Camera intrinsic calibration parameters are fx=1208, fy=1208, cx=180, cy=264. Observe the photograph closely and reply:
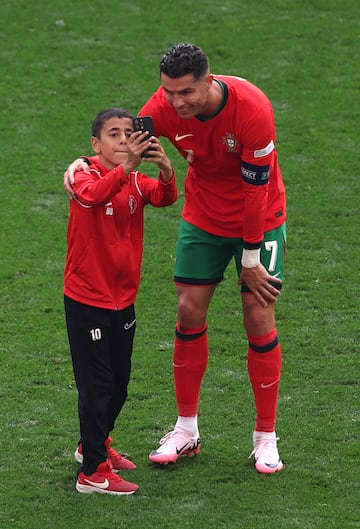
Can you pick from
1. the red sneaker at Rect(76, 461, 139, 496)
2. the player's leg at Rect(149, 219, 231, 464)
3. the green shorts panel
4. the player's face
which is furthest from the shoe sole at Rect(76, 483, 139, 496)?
the player's face

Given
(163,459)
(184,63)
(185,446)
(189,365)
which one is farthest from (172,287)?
(184,63)

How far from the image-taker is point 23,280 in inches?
346

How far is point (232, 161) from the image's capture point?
591cm

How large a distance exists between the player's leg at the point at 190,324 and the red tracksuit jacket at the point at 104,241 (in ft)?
1.38

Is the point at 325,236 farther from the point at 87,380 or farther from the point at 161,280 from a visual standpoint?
the point at 87,380

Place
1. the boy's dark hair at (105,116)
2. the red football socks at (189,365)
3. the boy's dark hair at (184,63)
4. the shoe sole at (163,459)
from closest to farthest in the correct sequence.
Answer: the boy's dark hair at (184,63), the boy's dark hair at (105,116), the shoe sole at (163,459), the red football socks at (189,365)

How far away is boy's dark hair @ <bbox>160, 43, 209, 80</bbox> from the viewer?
5496 millimetres

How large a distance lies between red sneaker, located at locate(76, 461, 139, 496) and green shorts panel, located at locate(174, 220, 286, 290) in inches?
41.5

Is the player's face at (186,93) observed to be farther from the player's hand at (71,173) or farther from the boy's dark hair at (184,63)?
the player's hand at (71,173)

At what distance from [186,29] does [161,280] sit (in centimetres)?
553

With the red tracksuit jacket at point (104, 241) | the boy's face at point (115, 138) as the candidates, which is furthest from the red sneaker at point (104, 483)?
the boy's face at point (115, 138)

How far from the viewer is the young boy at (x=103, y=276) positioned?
568cm

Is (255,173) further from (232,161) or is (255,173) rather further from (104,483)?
(104,483)

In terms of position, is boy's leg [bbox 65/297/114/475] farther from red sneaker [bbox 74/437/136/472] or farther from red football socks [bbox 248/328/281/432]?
red football socks [bbox 248/328/281/432]
